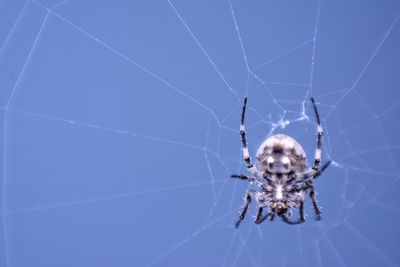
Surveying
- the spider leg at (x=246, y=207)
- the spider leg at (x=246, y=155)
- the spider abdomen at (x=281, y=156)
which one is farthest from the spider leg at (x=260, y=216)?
the spider abdomen at (x=281, y=156)

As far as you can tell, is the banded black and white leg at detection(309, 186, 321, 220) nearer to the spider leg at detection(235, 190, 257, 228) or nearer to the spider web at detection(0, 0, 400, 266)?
the spider leg at detection(235, 190, 257, 228)

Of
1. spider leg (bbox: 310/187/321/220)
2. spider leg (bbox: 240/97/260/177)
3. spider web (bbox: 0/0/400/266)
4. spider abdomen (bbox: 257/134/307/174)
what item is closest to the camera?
spider abdomen (bbox: 257/134/307/174)

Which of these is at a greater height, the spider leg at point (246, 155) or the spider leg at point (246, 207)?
the spider leg at point (246, 155)

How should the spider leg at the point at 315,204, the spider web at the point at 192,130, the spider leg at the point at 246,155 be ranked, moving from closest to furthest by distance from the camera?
the spider leg at the point at 246,155
the spider leg at the point at 315,204
the spider web at the point at 192,130

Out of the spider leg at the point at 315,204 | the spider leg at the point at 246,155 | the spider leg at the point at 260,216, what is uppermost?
the spider leg at the point at 246,155

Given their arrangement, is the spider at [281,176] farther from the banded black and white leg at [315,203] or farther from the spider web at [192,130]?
the spider web at [192,130]

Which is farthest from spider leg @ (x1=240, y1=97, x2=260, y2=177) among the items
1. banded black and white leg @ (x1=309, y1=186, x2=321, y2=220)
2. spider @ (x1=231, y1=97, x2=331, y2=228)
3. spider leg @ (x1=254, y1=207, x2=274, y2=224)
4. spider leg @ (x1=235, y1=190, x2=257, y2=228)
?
banded black and white leg @ (x1=309, y1=186, x2=321, y2=220)

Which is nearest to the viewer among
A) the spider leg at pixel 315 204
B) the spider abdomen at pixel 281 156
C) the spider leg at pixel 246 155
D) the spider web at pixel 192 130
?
the spider abdomen at pixel 281 156
